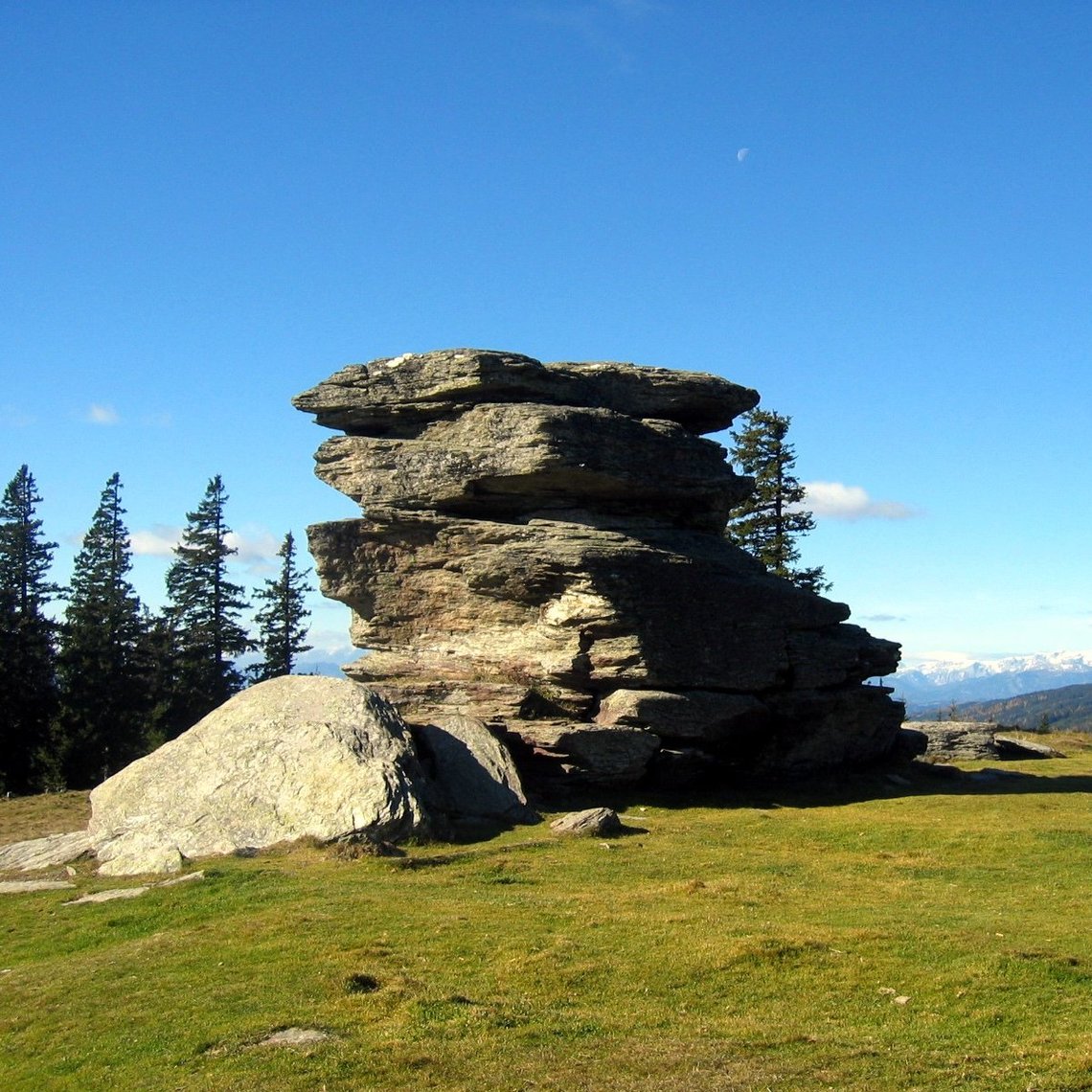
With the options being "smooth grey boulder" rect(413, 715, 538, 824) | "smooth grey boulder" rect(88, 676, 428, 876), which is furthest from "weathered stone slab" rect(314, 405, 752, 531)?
"smooth grey boulder" rect(88, 676, 428, 876)

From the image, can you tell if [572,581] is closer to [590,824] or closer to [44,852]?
[590,824]

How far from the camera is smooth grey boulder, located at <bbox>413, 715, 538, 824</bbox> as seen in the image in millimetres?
31797

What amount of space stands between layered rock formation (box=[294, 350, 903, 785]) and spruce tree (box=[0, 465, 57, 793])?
25.1 metres

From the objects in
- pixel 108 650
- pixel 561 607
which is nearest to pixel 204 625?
pixel 108 650

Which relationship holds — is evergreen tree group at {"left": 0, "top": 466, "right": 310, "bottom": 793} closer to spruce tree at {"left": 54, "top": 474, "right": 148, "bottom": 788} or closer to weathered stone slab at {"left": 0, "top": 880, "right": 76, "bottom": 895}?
spruce tree at {"left": 54, "top": 474, "right": 148, "bottom": 788}

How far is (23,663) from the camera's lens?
59000 millimetres

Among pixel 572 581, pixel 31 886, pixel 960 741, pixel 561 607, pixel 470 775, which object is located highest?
pixel 572 581

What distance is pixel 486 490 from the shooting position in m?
40.2

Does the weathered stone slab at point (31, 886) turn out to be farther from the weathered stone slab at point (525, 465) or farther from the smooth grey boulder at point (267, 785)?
the weathered stone slab at point (525, 465)

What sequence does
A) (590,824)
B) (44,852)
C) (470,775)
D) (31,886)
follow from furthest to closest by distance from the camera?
(470,775) < (590,824) < (44,852) < (31,886)

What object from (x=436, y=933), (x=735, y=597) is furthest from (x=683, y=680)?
(x=436, y=933)

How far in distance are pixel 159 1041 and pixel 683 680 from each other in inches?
1036

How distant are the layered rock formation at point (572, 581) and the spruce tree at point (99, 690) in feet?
74.9

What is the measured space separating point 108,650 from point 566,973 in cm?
5125
